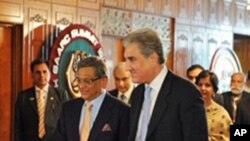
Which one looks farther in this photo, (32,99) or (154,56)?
(32,99)

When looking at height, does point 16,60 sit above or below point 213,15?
below

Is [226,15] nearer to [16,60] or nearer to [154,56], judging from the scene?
[16,60]

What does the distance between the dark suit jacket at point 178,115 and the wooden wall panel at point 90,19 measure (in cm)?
422

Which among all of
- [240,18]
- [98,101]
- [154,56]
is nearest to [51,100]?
[98,101]

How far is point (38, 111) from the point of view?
4.80 m

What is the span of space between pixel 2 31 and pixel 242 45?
648 cm

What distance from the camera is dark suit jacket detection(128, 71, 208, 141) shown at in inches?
94.3

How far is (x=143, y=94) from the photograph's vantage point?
104 inches

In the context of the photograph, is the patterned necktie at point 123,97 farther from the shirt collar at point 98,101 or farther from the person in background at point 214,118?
the shirt collar at point 98,101

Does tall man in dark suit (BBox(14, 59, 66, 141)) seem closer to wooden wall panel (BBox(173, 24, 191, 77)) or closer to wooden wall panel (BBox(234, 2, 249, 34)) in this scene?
wooden wall panel (BBox(173, 24, 191, 77))

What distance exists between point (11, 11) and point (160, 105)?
11.5 ft

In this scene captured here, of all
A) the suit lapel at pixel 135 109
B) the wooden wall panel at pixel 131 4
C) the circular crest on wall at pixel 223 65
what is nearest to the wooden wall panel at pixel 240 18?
the circular crest on wall at pixel 223 65

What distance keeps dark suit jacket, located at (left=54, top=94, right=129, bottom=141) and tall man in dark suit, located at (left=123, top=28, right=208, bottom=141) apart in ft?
0.83

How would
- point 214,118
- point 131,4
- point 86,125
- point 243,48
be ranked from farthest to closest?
point 243,48 → point 131,4 → point 214,118 → point 86,125
